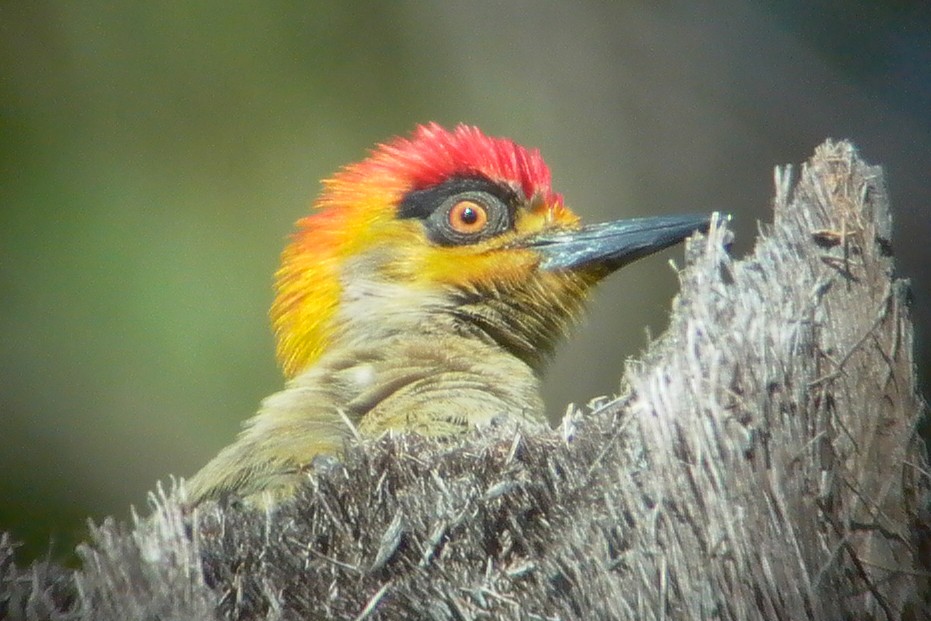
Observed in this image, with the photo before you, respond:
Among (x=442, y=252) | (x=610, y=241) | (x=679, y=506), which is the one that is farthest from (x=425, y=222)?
(x=679, y=506)

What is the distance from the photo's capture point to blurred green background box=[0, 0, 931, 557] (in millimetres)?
2023

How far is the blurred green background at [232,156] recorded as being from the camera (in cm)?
202

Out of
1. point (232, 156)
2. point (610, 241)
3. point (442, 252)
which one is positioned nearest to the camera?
point (610, 241)

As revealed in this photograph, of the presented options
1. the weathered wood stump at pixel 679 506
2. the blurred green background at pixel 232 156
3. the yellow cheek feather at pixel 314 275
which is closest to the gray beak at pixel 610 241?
the blurred green background at pixel 232 156

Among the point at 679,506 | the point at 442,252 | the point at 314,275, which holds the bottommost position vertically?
the point at 679,506

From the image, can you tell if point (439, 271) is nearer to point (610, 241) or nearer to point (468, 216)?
point (468, 216)

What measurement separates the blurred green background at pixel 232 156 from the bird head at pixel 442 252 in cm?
15

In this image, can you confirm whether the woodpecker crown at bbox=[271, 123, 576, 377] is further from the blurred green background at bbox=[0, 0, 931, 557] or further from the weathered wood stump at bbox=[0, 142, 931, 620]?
the weathered wood stump at bbox=[0, 142, 931, 620]

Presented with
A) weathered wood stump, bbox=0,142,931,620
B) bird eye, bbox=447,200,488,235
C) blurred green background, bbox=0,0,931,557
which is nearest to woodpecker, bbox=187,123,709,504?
bird eye, bbox=447,200,488,235

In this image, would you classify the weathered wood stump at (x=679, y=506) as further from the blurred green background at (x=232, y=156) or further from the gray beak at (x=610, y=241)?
the blurred green background at (x=232, y=156)

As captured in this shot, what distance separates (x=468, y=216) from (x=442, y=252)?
3.3 inches

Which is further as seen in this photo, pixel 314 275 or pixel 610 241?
pixel 314 275

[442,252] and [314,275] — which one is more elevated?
[442,252]

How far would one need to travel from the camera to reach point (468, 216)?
1.95m
